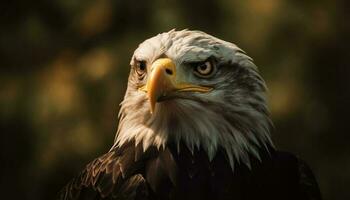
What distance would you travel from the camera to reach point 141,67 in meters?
5.53

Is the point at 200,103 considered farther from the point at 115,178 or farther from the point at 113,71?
the point at 113,71

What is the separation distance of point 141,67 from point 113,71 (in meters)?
3.66

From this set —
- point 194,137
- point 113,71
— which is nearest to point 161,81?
point 194,137

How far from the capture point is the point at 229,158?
548 centimetres

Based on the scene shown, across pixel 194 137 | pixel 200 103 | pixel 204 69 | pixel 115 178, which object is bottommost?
pixel 115 178

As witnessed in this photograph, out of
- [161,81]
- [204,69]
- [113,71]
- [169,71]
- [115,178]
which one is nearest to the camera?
[161,81]

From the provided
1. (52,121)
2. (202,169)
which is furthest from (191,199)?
(52,121)

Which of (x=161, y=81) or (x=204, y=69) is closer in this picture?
(x=161, y=81)

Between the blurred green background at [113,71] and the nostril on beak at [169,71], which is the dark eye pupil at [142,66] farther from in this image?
the blurred green background at [113,71]

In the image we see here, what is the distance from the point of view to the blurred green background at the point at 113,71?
9.14 metres

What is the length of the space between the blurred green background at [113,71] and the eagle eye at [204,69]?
3.40m

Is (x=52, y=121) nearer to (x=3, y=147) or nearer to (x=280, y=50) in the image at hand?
(x=3, y=147)

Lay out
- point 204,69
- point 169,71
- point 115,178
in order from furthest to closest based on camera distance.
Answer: point 204,69 < point 115,178 < point 169,71

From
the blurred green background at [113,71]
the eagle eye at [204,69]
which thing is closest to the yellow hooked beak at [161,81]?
the eagle eye at [204,69]
